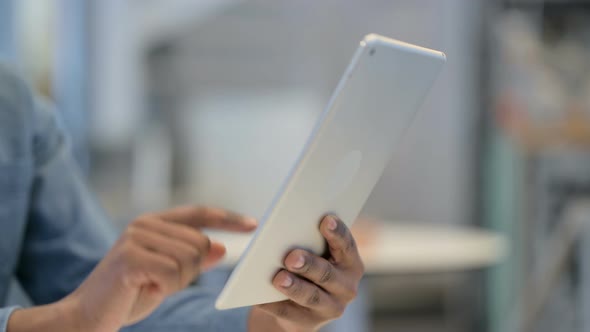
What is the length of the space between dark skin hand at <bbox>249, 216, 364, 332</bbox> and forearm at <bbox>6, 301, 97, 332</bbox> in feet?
0.59

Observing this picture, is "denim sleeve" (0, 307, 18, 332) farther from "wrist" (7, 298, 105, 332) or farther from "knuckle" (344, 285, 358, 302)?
"knuckle" (344, 285, 358, 302)

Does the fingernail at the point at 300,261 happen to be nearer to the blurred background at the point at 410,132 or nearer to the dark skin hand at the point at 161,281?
the dark skin hand at the point at 161,281

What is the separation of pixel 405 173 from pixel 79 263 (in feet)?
11.2

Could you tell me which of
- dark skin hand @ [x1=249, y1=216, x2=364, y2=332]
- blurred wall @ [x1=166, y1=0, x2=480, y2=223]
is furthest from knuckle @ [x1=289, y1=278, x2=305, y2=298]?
blurred wall @ [x1=166, y1=0, x2=480, y2=223]

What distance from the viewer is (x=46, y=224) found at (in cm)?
98

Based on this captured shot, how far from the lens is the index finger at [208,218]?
32.3 inches

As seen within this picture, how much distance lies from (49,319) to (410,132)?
3651mm

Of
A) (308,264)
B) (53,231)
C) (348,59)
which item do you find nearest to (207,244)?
(308,264)

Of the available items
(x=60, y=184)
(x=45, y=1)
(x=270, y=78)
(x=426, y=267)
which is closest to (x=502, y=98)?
(x=270, y=78)

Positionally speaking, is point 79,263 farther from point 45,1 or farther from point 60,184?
point 45,1

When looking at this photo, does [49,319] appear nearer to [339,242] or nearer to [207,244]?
[207,244]

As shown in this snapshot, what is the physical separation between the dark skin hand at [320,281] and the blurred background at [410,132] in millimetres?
1995

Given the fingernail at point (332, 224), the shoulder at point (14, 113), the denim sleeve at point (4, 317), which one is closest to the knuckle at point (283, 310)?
the fingernail at point (332, 224)

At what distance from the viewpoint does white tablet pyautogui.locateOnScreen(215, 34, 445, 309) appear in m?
0.63
